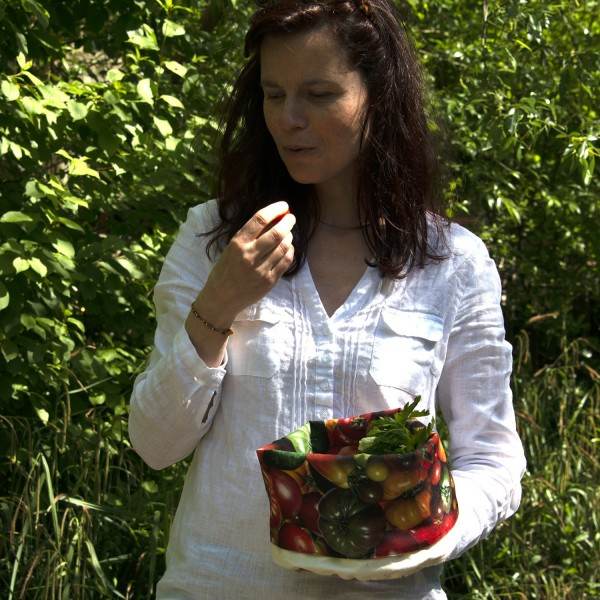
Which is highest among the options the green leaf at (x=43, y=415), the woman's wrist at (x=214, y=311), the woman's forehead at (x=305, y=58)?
the woman's forehead at (x=305, y=58)

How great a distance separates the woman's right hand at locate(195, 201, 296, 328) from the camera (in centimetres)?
177

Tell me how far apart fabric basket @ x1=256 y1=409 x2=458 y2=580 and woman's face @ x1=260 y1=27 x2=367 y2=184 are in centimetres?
58

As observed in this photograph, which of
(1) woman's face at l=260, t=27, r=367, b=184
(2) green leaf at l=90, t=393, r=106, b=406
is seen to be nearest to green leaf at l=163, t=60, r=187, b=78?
(2) green leaf at l=90, t=393, r=106, b=406

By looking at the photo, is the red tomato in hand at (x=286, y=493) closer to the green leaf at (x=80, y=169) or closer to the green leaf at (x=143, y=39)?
the green leaf at (x=80, y=169)

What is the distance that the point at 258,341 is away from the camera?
1.90 m

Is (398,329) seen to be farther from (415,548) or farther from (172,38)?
(172,38)

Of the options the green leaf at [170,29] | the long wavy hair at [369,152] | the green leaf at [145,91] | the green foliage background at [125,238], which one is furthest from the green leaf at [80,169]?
the long wavy hair at [369,152]

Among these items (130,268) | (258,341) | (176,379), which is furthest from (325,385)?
(130,268)

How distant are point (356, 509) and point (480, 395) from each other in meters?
0.45

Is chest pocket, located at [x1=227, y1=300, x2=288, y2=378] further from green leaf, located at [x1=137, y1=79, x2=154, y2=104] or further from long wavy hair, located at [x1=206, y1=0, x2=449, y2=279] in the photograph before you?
green leaf, located at [x1=137, y1=79, x2=154, y2=104]

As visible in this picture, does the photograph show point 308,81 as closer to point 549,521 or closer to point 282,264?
point 282,264

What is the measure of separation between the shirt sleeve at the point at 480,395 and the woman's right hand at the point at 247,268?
386 millimetres

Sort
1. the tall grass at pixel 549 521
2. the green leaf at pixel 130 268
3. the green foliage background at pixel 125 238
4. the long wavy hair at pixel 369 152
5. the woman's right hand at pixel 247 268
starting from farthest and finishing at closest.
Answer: the tall grass at pixel 549 521 < the green leaf at pixel 130 268 < the green foliage background at pixel 125 238 < the long wavy hair at pixel 369 152 < the woman's right hand at pixel 247 268

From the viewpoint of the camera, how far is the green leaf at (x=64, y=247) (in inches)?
124
